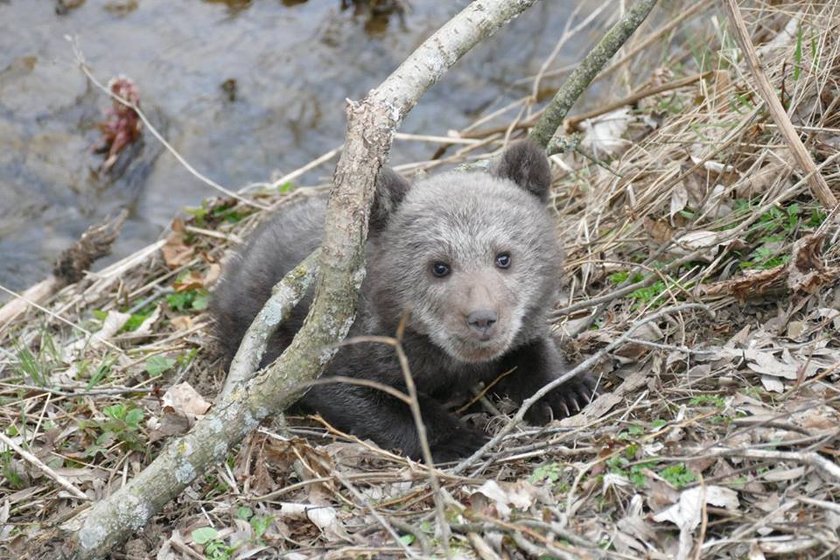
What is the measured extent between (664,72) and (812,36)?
218 centimetres

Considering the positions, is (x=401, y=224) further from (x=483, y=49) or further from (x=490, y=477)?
(x=483, y=49)

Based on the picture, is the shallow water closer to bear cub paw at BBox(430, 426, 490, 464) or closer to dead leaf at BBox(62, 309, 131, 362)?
dead leaf at BBox(62, 309, 131, 362)

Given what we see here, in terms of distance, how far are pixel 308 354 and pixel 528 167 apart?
1.69 meters

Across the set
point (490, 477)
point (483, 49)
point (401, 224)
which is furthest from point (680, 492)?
point (483, 49)

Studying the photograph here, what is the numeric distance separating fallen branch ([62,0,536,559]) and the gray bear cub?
466 mm

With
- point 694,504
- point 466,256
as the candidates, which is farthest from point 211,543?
point 694,504

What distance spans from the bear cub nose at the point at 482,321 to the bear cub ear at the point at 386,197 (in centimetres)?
89

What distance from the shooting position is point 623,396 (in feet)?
16.7

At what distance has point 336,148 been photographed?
10.1 metres

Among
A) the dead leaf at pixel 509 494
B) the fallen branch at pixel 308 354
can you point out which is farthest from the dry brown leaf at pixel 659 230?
the dead leaf at pixel 509 494

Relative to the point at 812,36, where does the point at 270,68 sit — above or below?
below

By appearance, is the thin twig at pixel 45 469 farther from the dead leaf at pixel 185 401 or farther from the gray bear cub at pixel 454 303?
the gray bear cub at pixel 454 303

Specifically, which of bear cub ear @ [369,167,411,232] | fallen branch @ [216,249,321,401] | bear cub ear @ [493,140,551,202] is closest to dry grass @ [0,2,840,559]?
fallen branch @ [216,249,321,401]

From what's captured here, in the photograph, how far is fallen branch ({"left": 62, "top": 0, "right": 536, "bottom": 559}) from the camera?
4348 millimetres
